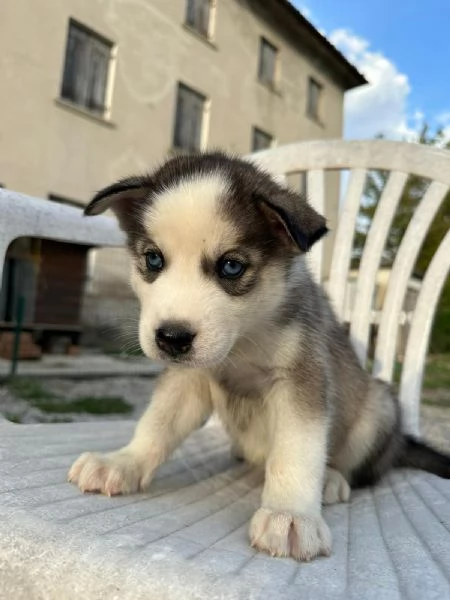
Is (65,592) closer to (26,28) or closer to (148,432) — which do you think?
(148,432)

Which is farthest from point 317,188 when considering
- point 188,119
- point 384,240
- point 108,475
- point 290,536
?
point 188,119

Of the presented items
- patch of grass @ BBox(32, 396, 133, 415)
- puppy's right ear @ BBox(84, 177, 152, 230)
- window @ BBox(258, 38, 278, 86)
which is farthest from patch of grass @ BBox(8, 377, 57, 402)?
window @ BBox(258, 38, 278, 86)

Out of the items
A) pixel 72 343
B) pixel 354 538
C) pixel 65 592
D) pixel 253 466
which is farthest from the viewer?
pixel 72 343

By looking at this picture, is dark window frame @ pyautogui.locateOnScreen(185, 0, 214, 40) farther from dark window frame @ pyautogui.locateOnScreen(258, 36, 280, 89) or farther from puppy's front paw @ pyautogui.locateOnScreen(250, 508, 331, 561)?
puppy's front paw @ pyautogui.locateOnScreen(250, 508, 331, 561)

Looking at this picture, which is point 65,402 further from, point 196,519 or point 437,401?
point 196,519

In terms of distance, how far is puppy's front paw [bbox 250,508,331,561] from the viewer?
1.01m

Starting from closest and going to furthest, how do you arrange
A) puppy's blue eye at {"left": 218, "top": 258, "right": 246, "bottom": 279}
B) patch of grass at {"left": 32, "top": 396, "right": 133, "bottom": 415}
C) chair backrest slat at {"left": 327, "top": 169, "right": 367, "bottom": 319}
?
1. puppy's blue eye at {"left": 218, "top": 258, "right": 246, "bottom": 279}
2. chair backrest slat at {"left": 327, "top": 169, "right": 367, "bottom": 319}
3. patch of grass at {"left": 32, "top": 396, "right": 133, "bottom": 415}

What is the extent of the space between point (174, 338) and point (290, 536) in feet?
1.43

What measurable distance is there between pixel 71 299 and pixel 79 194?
1905mm

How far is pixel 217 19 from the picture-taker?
11.5m

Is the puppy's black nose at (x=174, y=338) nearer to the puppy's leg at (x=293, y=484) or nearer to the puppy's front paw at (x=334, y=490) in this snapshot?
the puppy's leg at (x=293, y=484)

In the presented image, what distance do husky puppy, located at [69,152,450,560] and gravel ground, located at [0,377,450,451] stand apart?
121 cm

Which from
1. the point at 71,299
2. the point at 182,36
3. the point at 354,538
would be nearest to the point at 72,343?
the point at 71,299

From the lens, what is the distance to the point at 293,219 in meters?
1.29
